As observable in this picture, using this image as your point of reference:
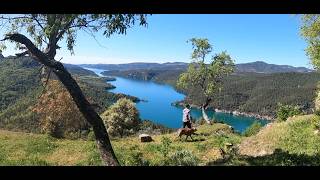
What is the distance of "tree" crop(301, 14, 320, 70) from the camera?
3669cm

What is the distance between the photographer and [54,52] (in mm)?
16188

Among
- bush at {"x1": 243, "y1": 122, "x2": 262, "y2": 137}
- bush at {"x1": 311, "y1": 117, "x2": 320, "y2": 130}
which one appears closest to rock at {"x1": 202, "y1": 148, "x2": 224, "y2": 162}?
bush at {"x1": 311, "y1": 117, "x2": 320, "y2": 130}

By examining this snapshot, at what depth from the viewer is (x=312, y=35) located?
123ft

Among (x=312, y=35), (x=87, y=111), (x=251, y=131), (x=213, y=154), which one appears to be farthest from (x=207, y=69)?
(x=87, y=111)

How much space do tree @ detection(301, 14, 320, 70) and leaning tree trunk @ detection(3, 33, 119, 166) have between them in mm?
25582

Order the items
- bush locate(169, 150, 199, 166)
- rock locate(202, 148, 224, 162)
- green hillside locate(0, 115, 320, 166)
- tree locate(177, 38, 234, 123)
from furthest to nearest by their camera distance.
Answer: tree locate(177, 38, 234, 123), rock locate(202, 148, 224, 162), green hillside locate(0, 115, 320, 166), bush locate(169, 150, 199, 166)

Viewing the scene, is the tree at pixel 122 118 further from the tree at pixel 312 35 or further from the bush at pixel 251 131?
the tree at pixel 312 35

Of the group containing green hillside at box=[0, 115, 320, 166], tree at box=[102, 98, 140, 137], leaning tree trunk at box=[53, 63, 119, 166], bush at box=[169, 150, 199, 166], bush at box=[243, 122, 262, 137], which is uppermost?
leaning tree trunk at box=[53, 63, 119, 166]

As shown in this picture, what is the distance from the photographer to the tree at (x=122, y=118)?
273 feet

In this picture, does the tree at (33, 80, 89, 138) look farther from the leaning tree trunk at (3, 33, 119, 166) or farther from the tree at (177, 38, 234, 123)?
the leaning tree trunk at (3, 33, 119, 166)

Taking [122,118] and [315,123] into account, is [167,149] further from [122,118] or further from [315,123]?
[122,118]

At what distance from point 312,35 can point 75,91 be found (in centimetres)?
2796

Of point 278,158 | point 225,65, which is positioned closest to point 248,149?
point 278,158
